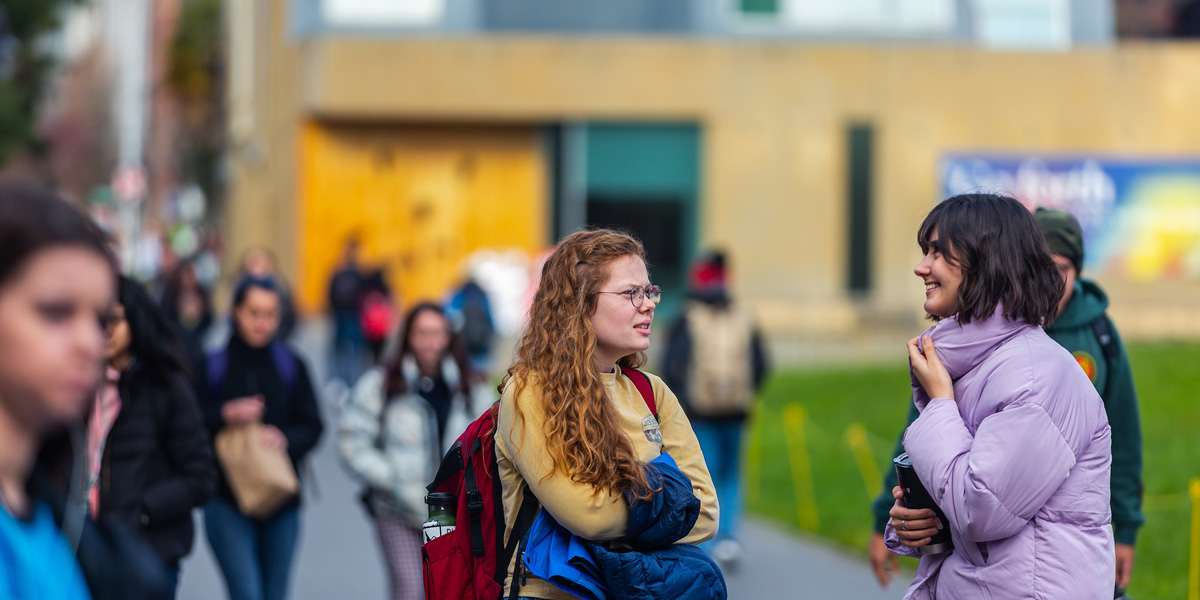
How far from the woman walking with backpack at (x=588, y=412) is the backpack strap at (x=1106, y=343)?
169 cm

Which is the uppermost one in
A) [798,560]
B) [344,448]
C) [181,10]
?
[181,10]

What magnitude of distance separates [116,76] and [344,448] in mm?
48275

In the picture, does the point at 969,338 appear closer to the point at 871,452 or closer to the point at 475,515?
the point at 475,515

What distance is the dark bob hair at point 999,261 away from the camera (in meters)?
3.45

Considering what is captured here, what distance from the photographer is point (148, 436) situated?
476cm

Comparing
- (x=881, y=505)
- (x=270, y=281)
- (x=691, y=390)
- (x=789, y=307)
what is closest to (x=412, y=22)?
(x=789, y=307)

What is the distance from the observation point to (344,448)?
6410mm

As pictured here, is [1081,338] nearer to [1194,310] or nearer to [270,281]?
[270,281]

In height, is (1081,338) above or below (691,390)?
above

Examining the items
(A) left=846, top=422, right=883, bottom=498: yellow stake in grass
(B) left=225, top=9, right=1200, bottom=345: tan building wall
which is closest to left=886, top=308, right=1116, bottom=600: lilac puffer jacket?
(A) left=846, top=422, right=883, bottom=498: yellow stake in grass

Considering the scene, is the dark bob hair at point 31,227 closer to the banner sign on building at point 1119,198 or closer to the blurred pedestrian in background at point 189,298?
the blurred pedestrian in background at point 189,298

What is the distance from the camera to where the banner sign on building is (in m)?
26.5

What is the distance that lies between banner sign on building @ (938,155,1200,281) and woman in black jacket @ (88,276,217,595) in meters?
23.4

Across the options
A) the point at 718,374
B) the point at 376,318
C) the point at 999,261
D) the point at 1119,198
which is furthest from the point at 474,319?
the point at 1119,198
